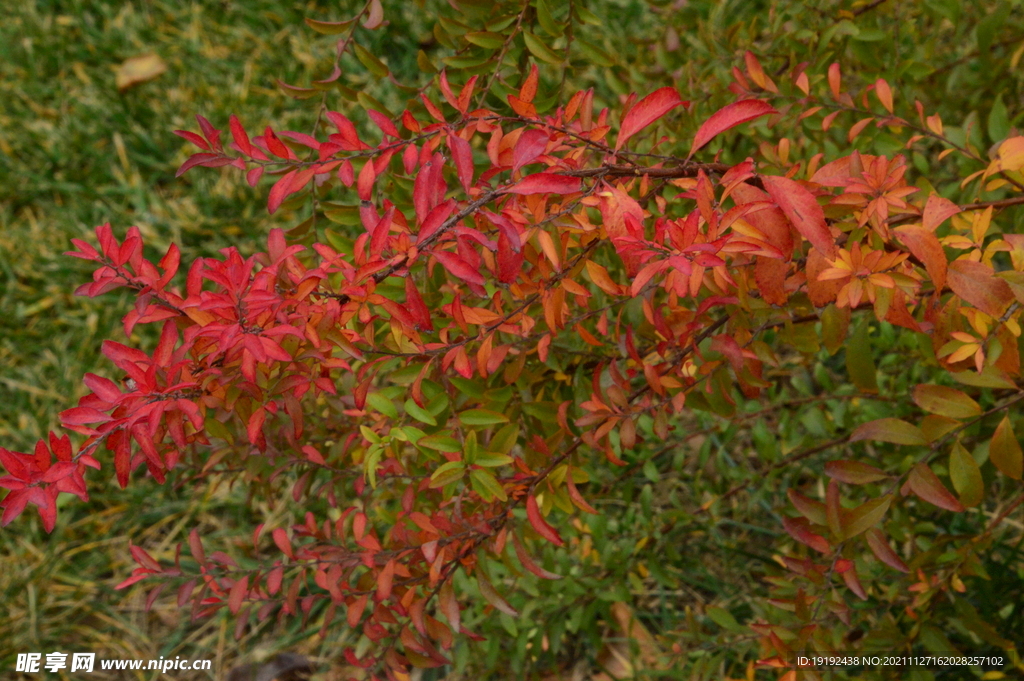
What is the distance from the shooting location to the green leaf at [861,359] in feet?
2.89

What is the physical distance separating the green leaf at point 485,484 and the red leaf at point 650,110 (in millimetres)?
453

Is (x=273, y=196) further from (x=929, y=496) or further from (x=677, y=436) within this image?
(x=677, y=436)

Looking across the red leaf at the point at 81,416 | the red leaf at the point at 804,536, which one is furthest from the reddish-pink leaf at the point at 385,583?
the red leaf at the point at 804,536

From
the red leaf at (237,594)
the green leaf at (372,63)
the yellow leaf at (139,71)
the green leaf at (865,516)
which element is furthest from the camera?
the yellow leaf at (139,71)

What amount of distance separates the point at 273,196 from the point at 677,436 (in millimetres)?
1256

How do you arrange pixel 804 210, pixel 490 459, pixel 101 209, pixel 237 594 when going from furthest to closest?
1. pixel 101 209
2. pixel 237 594
3. pixel 490 459
4. pixel 804 210

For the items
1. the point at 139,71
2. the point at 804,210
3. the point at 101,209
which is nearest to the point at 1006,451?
the point at 804,210

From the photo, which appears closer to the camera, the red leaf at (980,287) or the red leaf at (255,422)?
the red leaf at (980,287)

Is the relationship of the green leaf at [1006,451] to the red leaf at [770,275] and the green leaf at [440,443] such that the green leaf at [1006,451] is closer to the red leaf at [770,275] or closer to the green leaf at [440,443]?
the red leaf at [770,275]

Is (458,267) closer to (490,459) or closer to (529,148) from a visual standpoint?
(529,148)

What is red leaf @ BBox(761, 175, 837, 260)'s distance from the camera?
710 millimetres

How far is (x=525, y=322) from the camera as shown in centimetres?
98

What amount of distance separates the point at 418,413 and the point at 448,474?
0.35 feet

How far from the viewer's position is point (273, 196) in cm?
100
